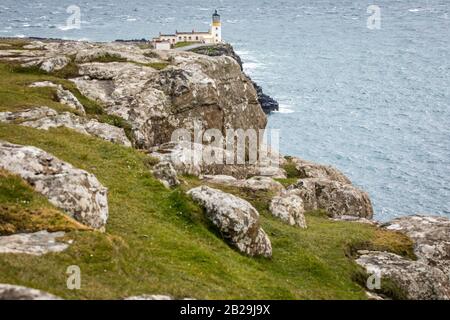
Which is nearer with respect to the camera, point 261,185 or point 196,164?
point 261,185

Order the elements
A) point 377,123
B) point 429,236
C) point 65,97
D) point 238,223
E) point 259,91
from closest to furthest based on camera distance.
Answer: point 238,223 < point 429,236 < point 65,97 < point 377,123 < point 259,91

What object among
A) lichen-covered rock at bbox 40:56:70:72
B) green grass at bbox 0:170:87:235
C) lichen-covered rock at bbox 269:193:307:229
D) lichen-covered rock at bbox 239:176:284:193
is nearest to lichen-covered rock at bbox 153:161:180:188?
lichen-covered rock at bbox 269:193:307:229

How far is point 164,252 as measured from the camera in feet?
86.7

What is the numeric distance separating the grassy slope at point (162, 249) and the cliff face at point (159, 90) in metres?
9.79

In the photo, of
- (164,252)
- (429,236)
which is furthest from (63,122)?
(429,236)

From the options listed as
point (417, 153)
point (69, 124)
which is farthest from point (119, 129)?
point (417, 153)

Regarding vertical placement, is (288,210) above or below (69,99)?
below

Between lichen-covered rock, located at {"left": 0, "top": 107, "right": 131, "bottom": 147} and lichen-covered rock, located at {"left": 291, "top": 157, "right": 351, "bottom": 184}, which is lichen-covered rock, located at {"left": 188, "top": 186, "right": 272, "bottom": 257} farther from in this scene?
lichen-covered rock, located at {"left": 291, "top": 157, "right": 351, "bottom": 184}

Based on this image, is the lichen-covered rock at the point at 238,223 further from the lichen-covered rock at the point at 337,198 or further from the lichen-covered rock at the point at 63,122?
the lichen-covered rock at the point at 337,198

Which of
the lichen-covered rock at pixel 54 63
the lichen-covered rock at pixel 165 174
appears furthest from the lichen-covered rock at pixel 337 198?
the lichen-covered rock at pixel 54 63

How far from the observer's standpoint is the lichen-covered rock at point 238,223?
31.6 metres

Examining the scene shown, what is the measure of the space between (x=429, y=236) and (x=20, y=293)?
1255 inches

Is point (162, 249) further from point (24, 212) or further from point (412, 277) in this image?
point (412, 277)
